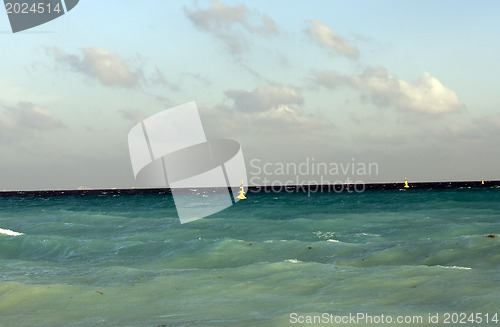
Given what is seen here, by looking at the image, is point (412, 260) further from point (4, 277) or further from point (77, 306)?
point (4, 277)

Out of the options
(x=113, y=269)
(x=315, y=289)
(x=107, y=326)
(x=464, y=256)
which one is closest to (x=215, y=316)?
(x=107, y=326)

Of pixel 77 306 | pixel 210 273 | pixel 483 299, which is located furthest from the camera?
pixel 210 273

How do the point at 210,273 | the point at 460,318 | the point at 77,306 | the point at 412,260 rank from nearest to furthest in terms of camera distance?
1. the point at 460,318
2. the point at 77,306
3. the point at 210,273
4. the point at 412,260

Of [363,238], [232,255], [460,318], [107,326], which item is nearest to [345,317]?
[460,318]

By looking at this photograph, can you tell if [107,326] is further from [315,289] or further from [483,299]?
[483,299]

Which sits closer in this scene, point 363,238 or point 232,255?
point 232,255

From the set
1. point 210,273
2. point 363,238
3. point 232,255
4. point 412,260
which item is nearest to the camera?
point 210,273

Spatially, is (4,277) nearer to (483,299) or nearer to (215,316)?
(215,316)

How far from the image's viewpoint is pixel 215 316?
19.0 feet

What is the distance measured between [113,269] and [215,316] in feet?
14.6

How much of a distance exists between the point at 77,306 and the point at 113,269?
9.57 feet

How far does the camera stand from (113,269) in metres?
9.70

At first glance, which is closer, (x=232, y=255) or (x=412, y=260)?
(x=412, y=260)

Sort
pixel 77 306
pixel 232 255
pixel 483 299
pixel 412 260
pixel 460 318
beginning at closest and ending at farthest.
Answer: pixel 460 318 < pixel 483 299 < pixel 77 306 < pixel 412 260 < pixel 232 255
